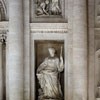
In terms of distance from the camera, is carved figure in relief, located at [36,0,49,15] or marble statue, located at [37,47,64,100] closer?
marble statue, located at [37,47,64,100]

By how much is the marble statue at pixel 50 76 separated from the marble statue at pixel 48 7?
3.71 ft

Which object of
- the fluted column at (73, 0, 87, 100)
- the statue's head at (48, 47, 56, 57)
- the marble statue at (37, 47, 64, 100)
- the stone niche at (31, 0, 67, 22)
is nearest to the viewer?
the fluted column at (73, 0, 87, 100)

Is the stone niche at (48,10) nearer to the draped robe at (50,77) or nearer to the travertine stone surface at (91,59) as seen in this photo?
the travertine stone surface at (91,59)

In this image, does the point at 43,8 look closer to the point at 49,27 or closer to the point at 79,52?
the point at 49,27

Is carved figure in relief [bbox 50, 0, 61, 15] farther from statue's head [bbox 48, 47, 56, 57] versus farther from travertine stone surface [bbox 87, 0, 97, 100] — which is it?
statue's head [bbox 48, 47, 56, 57]

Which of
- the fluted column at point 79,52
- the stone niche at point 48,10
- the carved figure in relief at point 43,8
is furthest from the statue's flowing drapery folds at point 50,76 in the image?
the carved figure in relief at point 43,8

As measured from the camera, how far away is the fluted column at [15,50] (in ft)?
34.7

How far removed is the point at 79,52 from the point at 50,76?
1108mm

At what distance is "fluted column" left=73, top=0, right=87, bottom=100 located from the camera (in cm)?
1054

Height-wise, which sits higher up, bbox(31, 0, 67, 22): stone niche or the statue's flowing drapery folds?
bbox(31, 0, 67, 22): stone niche

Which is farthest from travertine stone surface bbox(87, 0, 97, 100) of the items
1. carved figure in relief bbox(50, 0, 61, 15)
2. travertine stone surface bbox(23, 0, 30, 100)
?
travertine stone surface bbox(23, 0, 30, 100)

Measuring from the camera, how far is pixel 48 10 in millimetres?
11094

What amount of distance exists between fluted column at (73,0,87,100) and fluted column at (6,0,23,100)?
156cm

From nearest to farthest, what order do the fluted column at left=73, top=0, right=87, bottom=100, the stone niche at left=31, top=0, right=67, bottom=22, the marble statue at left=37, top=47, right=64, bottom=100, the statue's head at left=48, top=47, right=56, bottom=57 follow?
1. the fluted column at left=73, top=0, right=87, bottom=100
2. the marble statue at left=37, top=47, right=64, bottom=100
3. the statue's head at left=48, top=47, right=56, bottom=57
4. the stone niche at left=31, top=0, right=67, bottom=22
